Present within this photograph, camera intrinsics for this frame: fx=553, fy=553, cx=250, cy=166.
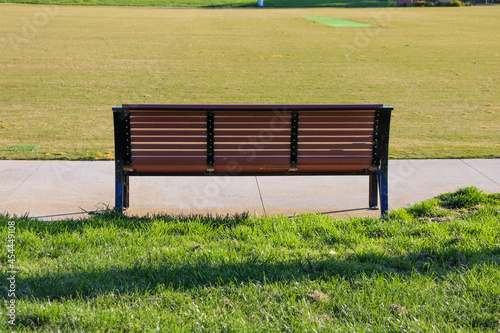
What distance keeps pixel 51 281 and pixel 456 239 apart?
310 centimetres

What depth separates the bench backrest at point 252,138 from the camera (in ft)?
16.7

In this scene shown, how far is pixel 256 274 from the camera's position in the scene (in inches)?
152

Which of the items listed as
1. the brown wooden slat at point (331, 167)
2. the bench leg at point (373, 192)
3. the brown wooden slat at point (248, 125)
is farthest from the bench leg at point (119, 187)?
the bench leg at point (373, 192)

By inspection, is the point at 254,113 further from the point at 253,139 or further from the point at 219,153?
the point at 219,153

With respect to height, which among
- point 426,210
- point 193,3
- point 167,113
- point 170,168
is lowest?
point 426,210

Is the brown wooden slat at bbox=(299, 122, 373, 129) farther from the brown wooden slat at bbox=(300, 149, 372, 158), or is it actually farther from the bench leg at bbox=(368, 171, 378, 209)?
the bench leg at bbox=(368, 171, 378, 209)

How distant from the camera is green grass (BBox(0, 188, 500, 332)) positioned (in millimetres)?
3307

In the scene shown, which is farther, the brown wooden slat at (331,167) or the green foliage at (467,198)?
the green foliage at (467,198)

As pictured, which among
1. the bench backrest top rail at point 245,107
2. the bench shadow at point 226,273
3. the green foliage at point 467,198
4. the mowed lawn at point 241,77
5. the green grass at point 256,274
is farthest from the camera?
the mowed lawn at point 241,77

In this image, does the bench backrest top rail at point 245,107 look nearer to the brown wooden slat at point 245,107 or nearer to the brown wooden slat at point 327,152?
the brown wooden slat at point 245,107

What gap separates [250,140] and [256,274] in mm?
1663

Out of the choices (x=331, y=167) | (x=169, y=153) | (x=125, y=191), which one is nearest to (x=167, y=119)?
(x=169, y=153)

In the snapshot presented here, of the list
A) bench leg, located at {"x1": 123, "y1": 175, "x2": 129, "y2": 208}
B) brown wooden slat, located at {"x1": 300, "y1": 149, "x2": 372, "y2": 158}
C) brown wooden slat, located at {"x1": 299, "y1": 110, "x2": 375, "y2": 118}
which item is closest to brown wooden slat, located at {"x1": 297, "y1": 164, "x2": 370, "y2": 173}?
brown wooden slat, located at {"x1": 300, "y1": 149, "x2": 372, "y2": 158}

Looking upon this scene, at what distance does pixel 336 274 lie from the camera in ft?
12.7
